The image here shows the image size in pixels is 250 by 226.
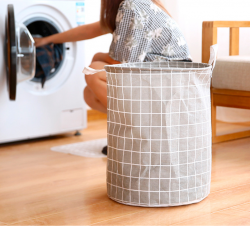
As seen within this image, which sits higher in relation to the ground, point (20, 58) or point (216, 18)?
point (216, 18)

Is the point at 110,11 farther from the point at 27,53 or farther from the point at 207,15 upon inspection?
the point at 207,15

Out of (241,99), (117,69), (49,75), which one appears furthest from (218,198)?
(49,75)

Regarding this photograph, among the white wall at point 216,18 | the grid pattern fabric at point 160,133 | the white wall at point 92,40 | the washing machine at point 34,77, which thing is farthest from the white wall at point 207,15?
the grid pattern fabric at point 160,133

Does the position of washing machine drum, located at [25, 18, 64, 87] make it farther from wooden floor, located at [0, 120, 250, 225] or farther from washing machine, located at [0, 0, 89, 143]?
wooden floor, located at [0, 120, 250, 225]

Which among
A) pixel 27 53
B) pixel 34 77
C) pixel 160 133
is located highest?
pixel 27 53

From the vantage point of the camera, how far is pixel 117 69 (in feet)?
3.60

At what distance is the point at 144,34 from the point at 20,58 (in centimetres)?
71

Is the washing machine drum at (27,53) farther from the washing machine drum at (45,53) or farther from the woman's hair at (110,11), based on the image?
the woman's hair at (110,11)

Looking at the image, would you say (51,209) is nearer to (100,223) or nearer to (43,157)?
(100,223)

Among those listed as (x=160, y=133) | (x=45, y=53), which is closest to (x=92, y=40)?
(x=45, y=53)

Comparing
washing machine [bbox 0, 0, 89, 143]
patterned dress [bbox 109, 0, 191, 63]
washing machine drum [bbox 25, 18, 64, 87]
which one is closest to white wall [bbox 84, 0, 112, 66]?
washing machine [bbox 0, 0, 89, 143]

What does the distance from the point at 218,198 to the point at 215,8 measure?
1441 millimetres

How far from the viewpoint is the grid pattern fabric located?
107 cm

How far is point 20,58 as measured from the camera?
1898 mm
